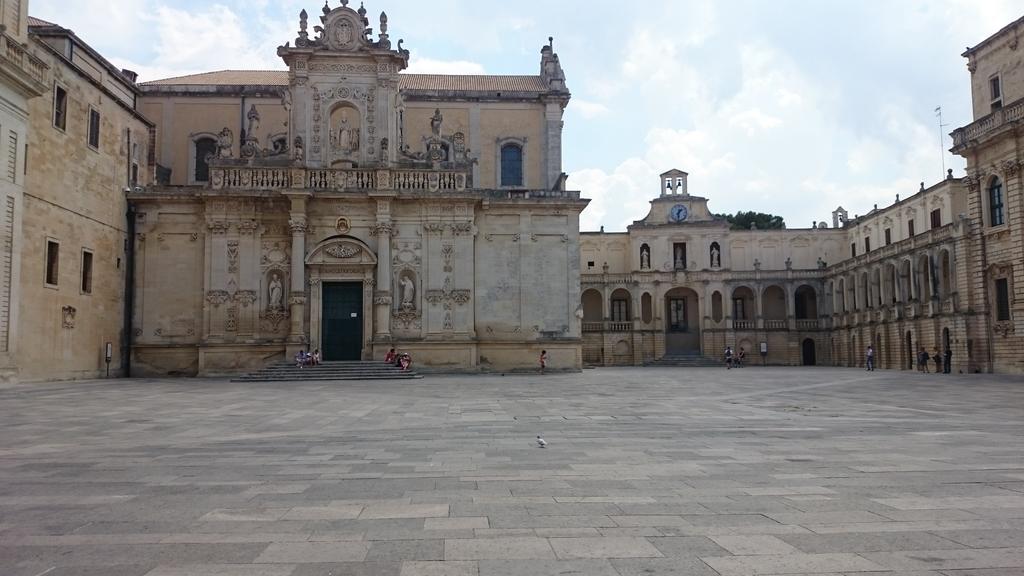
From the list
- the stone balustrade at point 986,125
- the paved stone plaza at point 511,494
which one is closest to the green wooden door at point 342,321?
the paved stone plaza at point 511,494

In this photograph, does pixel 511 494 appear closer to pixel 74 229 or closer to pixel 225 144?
pixel 74 229

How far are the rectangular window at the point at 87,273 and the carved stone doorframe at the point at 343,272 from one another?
861 centimetres

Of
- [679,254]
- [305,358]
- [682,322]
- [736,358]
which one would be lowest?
[736,358]

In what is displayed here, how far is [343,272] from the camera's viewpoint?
111ft

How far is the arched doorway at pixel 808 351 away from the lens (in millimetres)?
62453

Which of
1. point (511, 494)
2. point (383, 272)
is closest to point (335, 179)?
point (383, 272)

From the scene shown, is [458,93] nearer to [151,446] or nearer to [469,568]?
[151,446]

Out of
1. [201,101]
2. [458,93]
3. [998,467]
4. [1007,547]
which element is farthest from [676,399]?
[201,101]

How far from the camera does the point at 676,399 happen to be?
19.5m

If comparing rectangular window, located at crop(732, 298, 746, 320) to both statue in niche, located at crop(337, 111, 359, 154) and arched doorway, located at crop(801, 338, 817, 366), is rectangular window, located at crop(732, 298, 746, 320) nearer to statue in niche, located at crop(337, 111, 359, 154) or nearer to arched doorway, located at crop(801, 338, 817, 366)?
arched doorway, located at crop(801, 338, 817, 366)

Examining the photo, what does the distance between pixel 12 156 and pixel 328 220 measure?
1253 cm

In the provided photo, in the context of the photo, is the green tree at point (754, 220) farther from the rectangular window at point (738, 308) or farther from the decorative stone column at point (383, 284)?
the decorative stone column at point (383, 284)

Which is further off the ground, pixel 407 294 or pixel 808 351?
pixel 407 294

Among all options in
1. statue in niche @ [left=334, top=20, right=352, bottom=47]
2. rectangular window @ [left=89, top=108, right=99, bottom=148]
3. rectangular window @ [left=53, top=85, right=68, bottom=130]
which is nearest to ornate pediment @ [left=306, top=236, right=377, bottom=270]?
statue in niche @ [left=334, top=20, right=352, bottom=47]
